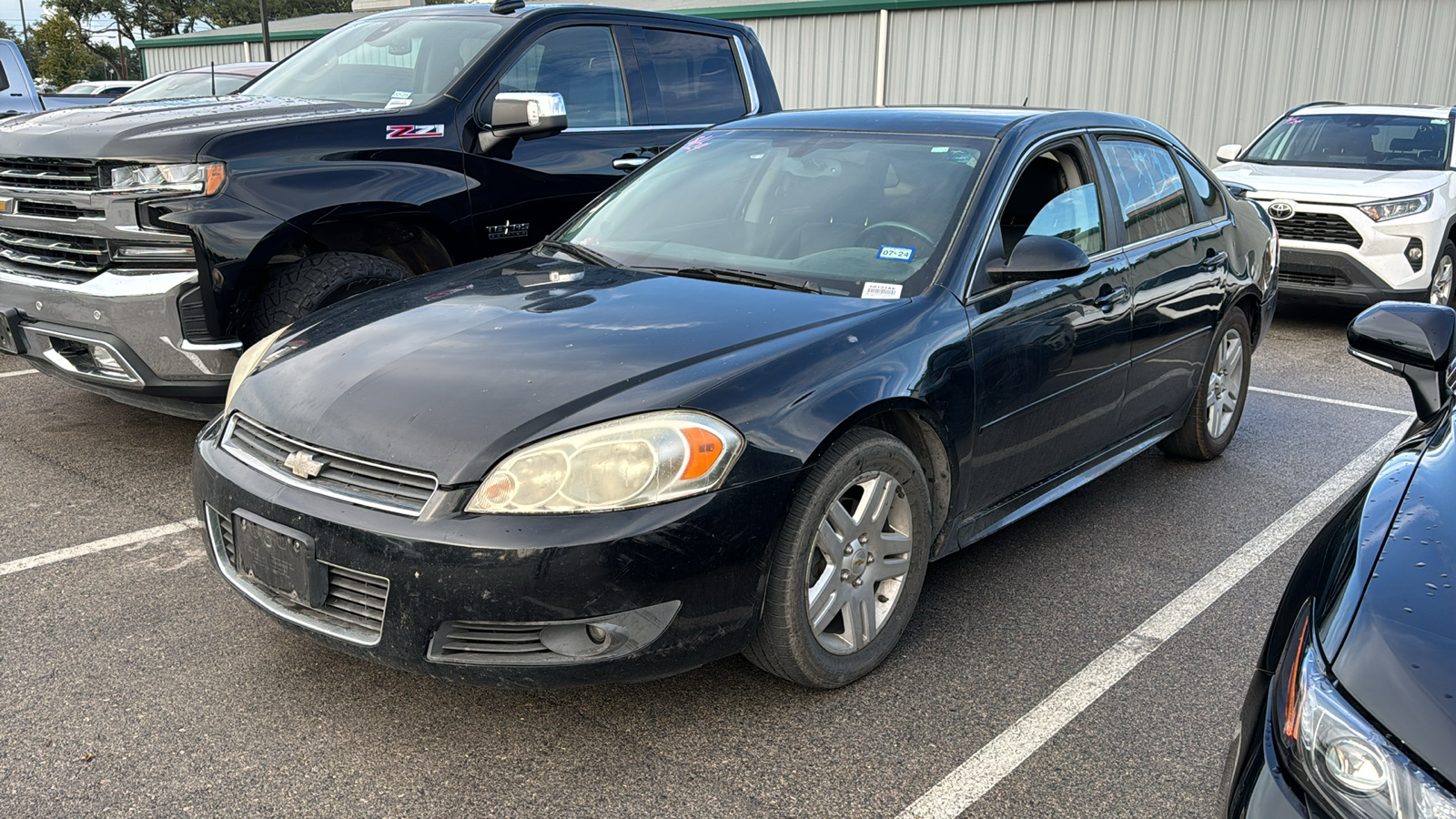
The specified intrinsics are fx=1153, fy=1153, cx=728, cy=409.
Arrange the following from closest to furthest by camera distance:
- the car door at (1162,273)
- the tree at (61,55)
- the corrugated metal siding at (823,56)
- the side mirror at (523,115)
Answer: the car door at (1162,273)
the side mirror at (523,115)
the corrugated metal siding at (823,56)
the tree at (61,55)

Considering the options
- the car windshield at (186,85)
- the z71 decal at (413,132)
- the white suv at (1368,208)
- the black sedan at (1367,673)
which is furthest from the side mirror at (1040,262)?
the car windshield at (186,85)

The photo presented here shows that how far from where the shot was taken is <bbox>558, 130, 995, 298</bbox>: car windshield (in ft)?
11.6

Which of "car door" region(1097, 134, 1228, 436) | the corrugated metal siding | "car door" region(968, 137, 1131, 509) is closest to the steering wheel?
"car door" region(968, 137, 1131, 509)

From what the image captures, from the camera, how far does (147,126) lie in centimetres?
459

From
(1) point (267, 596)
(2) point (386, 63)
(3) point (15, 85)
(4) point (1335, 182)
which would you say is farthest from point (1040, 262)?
(3) point (15, 85)

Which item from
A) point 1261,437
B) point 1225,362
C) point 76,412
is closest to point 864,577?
point 1225,362

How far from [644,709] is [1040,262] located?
5.75ft

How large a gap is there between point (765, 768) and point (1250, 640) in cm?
166

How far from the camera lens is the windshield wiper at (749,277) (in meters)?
3.46

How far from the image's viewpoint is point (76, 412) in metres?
5.60

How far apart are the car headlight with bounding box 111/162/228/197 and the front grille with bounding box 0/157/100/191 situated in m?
0.12

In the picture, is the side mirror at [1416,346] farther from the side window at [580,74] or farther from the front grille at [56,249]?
the front grille at [56,249]

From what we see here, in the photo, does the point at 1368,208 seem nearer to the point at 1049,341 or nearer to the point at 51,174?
the point at 1049,341

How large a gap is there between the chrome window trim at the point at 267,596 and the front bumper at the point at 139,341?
1.53 meters
